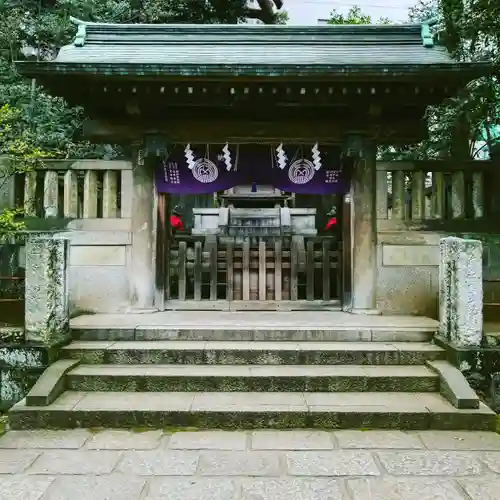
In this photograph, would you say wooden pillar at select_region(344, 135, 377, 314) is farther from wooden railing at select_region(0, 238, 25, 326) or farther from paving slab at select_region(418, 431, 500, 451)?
wooden railing at select_region(0, 238, 25, 326)

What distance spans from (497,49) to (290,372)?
26.5 feet

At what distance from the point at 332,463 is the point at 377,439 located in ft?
2.54

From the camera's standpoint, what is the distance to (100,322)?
269 inches

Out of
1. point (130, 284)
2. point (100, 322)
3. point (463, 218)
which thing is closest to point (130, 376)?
point (100, 322)

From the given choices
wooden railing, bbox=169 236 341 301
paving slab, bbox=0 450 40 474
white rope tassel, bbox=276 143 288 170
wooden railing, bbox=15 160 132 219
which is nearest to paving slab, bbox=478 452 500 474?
paving slab, bbox=0 450 40 474

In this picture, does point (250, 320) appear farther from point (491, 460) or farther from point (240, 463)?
point (491, 460)

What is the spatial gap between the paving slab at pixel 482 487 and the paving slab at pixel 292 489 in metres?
1.05

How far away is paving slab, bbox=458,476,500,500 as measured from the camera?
348 cm

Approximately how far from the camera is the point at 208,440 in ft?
14.7

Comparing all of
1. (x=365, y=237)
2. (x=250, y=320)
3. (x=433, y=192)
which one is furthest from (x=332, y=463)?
(x=433, y=192)

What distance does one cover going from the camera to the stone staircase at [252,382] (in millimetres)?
4781

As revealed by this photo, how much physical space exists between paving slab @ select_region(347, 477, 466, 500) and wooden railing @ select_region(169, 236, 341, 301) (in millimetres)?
5370

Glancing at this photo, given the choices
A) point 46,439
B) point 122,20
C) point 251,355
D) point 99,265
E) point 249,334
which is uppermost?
point 122,20

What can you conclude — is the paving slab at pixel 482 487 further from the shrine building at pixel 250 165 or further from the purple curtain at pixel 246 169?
the purple curtain at pixel 246 169
